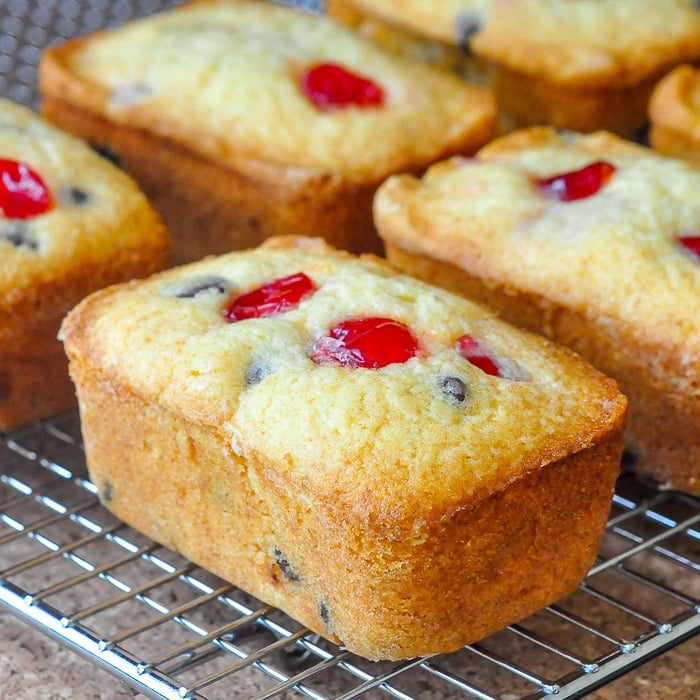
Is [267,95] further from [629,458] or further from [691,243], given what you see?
[629,458]

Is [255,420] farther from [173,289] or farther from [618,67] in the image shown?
[618,67]

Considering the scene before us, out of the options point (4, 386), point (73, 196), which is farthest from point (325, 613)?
point (73, 196)

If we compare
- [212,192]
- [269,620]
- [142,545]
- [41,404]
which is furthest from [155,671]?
[212,192]

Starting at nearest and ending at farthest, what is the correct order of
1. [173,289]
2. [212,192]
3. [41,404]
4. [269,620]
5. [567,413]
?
[567,413]
[269,620]
[173,289]
[41,404]
[212,192]

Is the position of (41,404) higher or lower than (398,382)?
Answer: lower

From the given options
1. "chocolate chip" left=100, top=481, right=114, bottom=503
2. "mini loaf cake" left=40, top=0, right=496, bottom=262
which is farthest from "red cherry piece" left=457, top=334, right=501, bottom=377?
"mini loaf cake" left=40, top=0, right=496, bottom=262

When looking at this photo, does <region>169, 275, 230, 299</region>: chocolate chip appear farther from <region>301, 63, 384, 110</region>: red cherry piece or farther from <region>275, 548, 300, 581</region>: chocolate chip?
<region>301, 63, 384, 110</region>: red cherry piece

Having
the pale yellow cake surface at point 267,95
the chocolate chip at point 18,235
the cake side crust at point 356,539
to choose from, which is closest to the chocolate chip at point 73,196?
the chocolate chip at point 18,235
